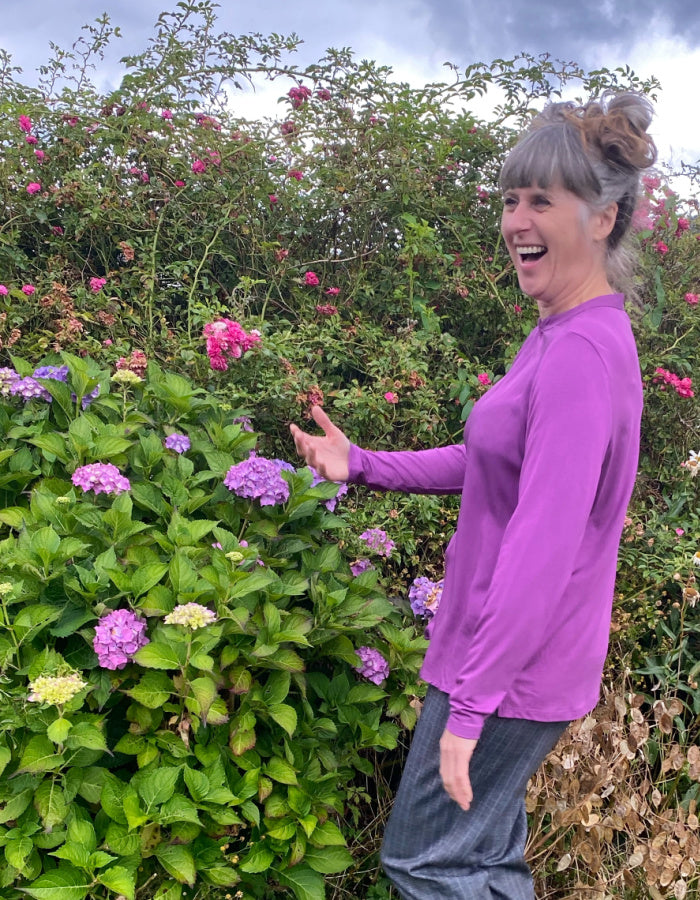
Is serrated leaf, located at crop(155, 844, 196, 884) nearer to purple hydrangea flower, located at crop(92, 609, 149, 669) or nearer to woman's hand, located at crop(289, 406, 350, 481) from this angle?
purple hydrangea flower, located at crop(92, 609, 149, 669)

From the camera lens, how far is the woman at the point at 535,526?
130 cm

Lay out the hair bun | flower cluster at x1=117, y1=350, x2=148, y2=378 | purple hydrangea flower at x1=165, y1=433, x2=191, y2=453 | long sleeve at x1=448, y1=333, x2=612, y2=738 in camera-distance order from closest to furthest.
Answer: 1. long sleeve at x1=448, y1=333, x2=612, y2=738
2. the hair bun
3. purple hydrangea flower at x1=165, y1=433, x2=191, y2=453
4. flower cluster at x1=117, y1=350, x2=148, y2=378

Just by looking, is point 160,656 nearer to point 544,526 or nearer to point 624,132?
point 544,526

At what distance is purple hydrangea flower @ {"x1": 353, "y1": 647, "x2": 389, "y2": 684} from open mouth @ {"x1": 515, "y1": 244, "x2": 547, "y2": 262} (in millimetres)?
1111

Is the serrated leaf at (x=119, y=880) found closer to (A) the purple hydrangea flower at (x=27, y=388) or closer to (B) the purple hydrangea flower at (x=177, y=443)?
(B) the purple hydrangea flower at (x=177, y=443)

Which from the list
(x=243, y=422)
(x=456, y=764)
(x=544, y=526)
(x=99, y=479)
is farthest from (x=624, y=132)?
(x=243, y=422)

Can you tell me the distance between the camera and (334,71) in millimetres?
4102

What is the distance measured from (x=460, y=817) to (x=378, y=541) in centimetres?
120

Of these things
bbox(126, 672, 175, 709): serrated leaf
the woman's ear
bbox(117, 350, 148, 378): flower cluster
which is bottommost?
bbox(126, 672, 175, 709): serrated leaf

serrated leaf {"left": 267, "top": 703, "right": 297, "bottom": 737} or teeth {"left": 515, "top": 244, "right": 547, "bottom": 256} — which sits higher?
teeth {"left": 515, "top": 244, "right": 547, "bottom": 256}

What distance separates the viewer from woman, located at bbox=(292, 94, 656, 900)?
1.30 metres

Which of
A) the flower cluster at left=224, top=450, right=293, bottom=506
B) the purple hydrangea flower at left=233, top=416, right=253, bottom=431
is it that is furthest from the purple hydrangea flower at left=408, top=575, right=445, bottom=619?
the purple hydrangea flower at left=233, top=416, right=253, bottom=431

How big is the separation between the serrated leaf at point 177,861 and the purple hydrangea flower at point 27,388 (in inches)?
55.1

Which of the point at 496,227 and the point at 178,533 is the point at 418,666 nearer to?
the point at 178,533
